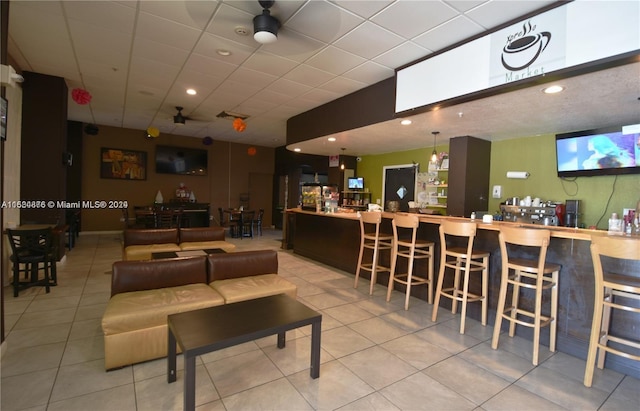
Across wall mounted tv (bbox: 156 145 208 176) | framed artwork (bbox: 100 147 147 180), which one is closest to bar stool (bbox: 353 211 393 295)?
wall mounted tv (bbox: 156 145 208 176)

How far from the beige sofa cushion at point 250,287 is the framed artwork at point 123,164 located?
319 inches

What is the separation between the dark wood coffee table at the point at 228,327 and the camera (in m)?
1.72

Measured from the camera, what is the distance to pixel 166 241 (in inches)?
195

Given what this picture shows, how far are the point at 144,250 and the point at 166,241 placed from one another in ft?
1.87

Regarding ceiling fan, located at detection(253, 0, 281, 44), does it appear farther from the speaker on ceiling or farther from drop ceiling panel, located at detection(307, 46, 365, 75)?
the speaker on ceiling

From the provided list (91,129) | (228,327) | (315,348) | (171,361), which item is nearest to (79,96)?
(91,129)

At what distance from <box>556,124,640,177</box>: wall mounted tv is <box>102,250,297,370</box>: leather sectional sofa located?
15.9 ft

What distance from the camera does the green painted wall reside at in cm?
445

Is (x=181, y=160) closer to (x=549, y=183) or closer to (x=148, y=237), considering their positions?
(x=148, y=237)

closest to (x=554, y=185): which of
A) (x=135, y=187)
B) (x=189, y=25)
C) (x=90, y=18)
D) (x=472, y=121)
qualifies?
(x=472, y=121)

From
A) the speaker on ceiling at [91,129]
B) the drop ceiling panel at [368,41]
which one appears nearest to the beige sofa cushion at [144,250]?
the drop ceiling panel at [368,41]

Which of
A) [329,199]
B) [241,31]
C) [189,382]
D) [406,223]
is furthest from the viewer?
[329,199]

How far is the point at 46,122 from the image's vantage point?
4.84 m

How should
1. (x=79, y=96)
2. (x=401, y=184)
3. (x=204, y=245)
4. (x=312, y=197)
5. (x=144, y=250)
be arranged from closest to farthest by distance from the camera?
(x=144, y=250), (x=79, y=96), (x=204, y=245), (x=312, y=197), (x=401, y=184)
